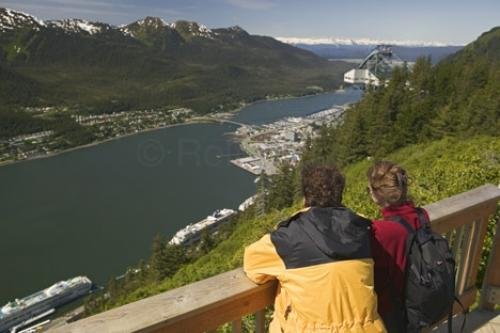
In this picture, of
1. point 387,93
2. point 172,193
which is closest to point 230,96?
point 172,193

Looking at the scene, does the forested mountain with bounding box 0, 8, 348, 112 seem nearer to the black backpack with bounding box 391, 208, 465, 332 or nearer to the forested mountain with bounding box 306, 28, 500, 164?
the forested mountain with bounding box 306, 28, 500, 164

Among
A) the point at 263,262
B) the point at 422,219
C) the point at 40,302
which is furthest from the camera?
the point at 40,302

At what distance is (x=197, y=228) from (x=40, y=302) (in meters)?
9.06

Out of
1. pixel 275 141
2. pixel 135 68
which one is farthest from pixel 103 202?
pixel 135 68

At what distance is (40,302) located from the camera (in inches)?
685

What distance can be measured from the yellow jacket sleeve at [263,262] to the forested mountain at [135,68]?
80.0 metres

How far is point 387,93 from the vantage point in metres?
22.7

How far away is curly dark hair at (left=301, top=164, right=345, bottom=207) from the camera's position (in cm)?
136

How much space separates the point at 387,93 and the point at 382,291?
22.5 m

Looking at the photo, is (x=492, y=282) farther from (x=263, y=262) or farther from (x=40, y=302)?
(x=40, y=302)

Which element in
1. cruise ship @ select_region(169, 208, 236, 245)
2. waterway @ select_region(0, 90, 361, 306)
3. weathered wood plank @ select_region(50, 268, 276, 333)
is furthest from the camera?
cruise ship @ select_region(169, 208, 236, 245)

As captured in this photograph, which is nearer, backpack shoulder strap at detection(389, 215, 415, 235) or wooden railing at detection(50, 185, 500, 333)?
wooden railing at detection(50, 185, 500, 333)

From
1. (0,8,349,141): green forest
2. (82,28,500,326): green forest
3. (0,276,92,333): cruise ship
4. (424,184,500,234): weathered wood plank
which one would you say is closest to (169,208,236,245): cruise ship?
(82,28,500,326): green forest

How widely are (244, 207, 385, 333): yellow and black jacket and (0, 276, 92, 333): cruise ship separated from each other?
1846cm
